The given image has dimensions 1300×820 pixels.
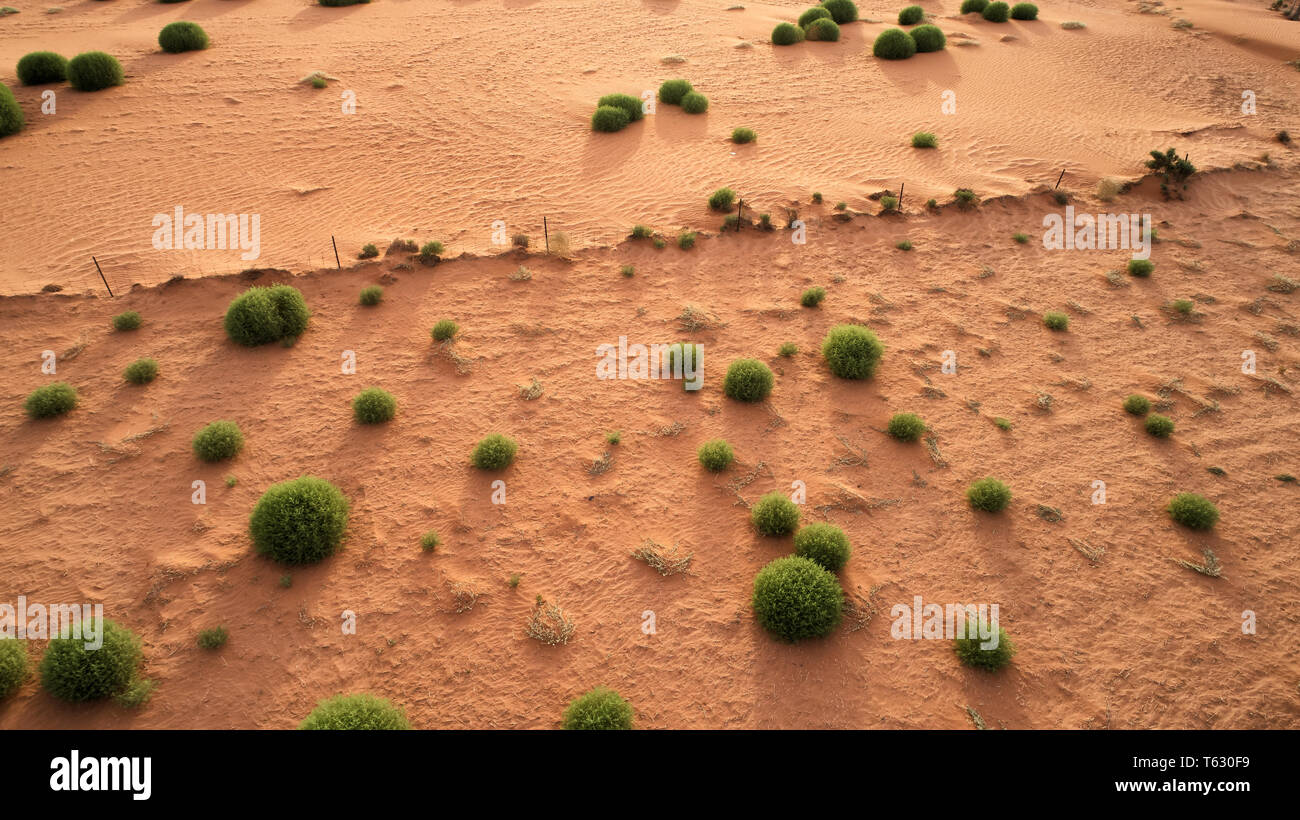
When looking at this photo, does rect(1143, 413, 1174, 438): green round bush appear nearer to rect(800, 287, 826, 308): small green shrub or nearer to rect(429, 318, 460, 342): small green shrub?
rect(800, 287, 826, 308): small green shrub

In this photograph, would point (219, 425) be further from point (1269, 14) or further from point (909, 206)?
point (1269, 14)

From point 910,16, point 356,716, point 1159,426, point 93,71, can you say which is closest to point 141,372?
point 356,716

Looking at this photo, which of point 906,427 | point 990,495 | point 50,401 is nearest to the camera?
point 990,495

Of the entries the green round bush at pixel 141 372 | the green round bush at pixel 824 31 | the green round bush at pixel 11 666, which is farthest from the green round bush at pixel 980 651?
the green round bush at pixel 824 31

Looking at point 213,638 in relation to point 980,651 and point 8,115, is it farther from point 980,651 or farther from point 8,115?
point 8,115

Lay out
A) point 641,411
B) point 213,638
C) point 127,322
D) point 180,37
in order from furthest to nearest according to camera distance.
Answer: point 180,37 → point 127,322 → point 641,411 → point 213,638

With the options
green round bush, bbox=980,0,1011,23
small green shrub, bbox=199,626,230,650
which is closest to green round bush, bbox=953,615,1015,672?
small green shrub, bbox=199,626,230,650
